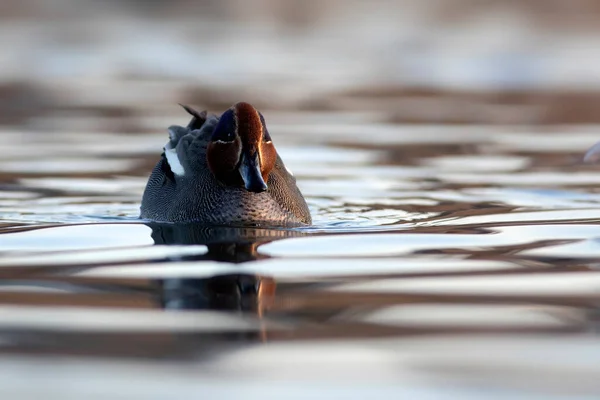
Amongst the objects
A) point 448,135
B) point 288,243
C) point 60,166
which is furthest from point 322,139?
point 288,243

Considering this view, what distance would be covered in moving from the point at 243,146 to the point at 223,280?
2.09 metres

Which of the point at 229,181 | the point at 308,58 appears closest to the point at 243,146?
the point at 229,181

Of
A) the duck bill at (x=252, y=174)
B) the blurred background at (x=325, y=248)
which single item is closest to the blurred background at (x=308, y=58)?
the blurred background at (x=325, y=248)

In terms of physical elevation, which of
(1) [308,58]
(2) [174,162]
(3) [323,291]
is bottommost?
(3) [323,291]

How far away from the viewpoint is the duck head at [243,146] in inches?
314

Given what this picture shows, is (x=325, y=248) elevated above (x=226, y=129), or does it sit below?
below

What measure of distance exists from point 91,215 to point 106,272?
2.57 m

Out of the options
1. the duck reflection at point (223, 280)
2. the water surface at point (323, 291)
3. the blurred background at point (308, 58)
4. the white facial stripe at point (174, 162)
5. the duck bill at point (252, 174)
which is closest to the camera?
the water surface at point (323, 291)

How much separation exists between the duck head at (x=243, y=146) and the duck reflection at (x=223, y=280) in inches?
13.2

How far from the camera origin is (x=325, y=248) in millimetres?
7094

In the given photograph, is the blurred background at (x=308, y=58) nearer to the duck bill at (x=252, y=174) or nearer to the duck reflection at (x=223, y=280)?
the duck bill at (x=252, y=174)

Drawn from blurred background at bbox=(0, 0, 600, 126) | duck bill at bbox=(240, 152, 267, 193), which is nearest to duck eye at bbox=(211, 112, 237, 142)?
duck bill at bbox=(240, 152, 267, 193)

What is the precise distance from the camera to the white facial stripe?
8.62m

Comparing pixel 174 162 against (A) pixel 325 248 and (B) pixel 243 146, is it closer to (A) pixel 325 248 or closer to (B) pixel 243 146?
(B) pixel 243 146
